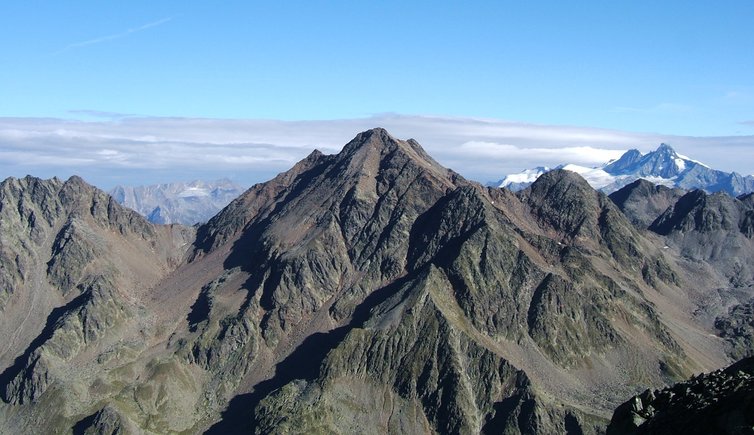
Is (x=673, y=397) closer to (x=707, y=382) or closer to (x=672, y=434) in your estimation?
(x=707, y=382)

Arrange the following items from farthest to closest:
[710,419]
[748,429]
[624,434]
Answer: [624,434] → [710,419] → [748,429]

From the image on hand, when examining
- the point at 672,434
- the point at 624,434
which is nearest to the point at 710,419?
the point at 672,434

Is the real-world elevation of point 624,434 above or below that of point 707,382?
below

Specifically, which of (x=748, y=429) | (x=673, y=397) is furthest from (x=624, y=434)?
(x=748, y=429)

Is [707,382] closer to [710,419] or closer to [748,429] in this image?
[710,419]

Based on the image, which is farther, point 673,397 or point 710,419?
point 673,397

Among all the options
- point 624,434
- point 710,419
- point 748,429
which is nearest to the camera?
point 748,429
